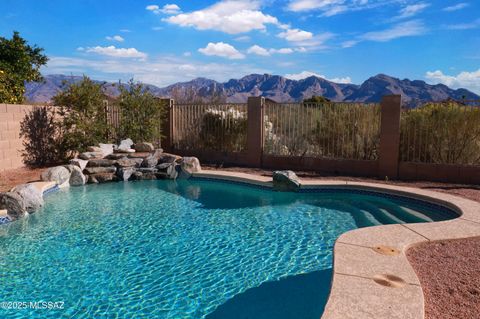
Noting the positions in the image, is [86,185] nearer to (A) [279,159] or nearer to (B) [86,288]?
(A) [279,159]

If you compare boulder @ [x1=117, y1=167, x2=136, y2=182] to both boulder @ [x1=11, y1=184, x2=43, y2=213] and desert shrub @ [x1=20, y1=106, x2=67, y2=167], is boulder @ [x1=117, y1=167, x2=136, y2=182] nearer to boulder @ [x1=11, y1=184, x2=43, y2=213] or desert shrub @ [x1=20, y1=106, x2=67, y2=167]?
desert shrub @ [x1=20, y1=106, x2=67, y2=167]

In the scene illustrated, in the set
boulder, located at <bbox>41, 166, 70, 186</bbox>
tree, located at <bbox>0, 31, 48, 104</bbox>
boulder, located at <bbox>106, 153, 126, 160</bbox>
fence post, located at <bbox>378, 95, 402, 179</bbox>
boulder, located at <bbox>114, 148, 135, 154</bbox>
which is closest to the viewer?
boulder, located at <bbox>41, 166, 70, 186</bbox>

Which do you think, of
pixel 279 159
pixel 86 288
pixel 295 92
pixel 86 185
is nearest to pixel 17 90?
pixel 86 185

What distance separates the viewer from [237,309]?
152 inches

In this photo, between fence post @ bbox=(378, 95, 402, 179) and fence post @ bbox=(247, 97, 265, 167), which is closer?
fence post @ bbox=(378, 95, 402, 179)

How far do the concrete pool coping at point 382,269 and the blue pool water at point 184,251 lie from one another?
0.54m

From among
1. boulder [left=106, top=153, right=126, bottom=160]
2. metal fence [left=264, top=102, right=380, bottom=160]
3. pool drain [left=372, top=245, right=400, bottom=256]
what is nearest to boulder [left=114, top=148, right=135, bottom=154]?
boulder [left=106, top=153, right=126, bottom=160]

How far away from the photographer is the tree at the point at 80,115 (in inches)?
477

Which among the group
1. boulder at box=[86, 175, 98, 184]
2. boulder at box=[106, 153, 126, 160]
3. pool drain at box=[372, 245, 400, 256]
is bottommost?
boulder at box=[86, 175, 98, 184]

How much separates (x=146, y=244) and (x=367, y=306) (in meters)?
3.60

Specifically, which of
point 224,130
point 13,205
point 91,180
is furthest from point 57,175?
point 224,130

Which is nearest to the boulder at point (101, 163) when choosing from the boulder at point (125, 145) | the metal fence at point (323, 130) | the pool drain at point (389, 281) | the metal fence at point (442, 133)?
the boulder at point (125, 145)

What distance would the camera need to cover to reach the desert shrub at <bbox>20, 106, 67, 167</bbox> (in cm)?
1113

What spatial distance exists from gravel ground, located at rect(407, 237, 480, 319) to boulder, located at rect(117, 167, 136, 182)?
825 centimetres
